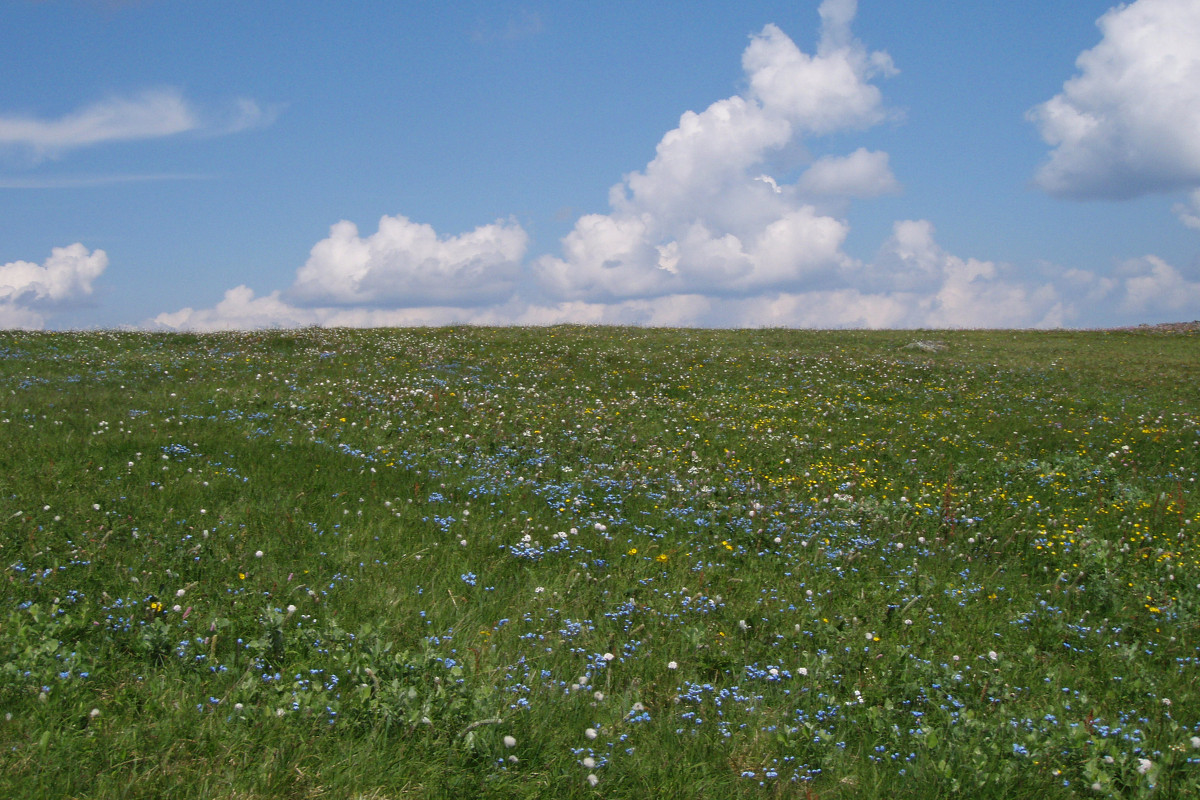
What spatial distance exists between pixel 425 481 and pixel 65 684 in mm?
5902

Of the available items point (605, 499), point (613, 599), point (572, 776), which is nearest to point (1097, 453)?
point (605, 499)

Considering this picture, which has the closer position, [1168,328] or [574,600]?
[574,600]

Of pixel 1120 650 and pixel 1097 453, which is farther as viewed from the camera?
pixel 1097 453

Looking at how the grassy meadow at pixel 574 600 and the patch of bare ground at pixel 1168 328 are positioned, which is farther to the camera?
the patch of bare ground at pixel 1168 328

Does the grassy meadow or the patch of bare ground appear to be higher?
the patch of bare ground

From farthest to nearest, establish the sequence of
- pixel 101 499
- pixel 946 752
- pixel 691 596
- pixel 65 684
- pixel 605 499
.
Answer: pixel 605 499 → pixel 101 499 → pixel 691 596 → pixel 946 752 → pixel 65 684

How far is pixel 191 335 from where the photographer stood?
27000mm

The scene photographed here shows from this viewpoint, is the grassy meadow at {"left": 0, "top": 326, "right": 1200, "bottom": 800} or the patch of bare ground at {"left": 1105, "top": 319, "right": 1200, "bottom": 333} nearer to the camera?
the grassy meadow at {"left": 0, "top": 326, "right": 1200, "bottom": 800}

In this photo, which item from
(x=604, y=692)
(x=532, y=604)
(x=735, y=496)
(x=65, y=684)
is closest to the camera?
(x=65, y=684)

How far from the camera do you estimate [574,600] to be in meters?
6.79

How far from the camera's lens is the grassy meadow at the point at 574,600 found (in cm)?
427

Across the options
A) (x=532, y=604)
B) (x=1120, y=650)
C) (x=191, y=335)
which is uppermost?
Result: (x=191, y=335)

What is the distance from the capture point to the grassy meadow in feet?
14.0

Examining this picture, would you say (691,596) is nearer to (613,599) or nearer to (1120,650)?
(613,599)
